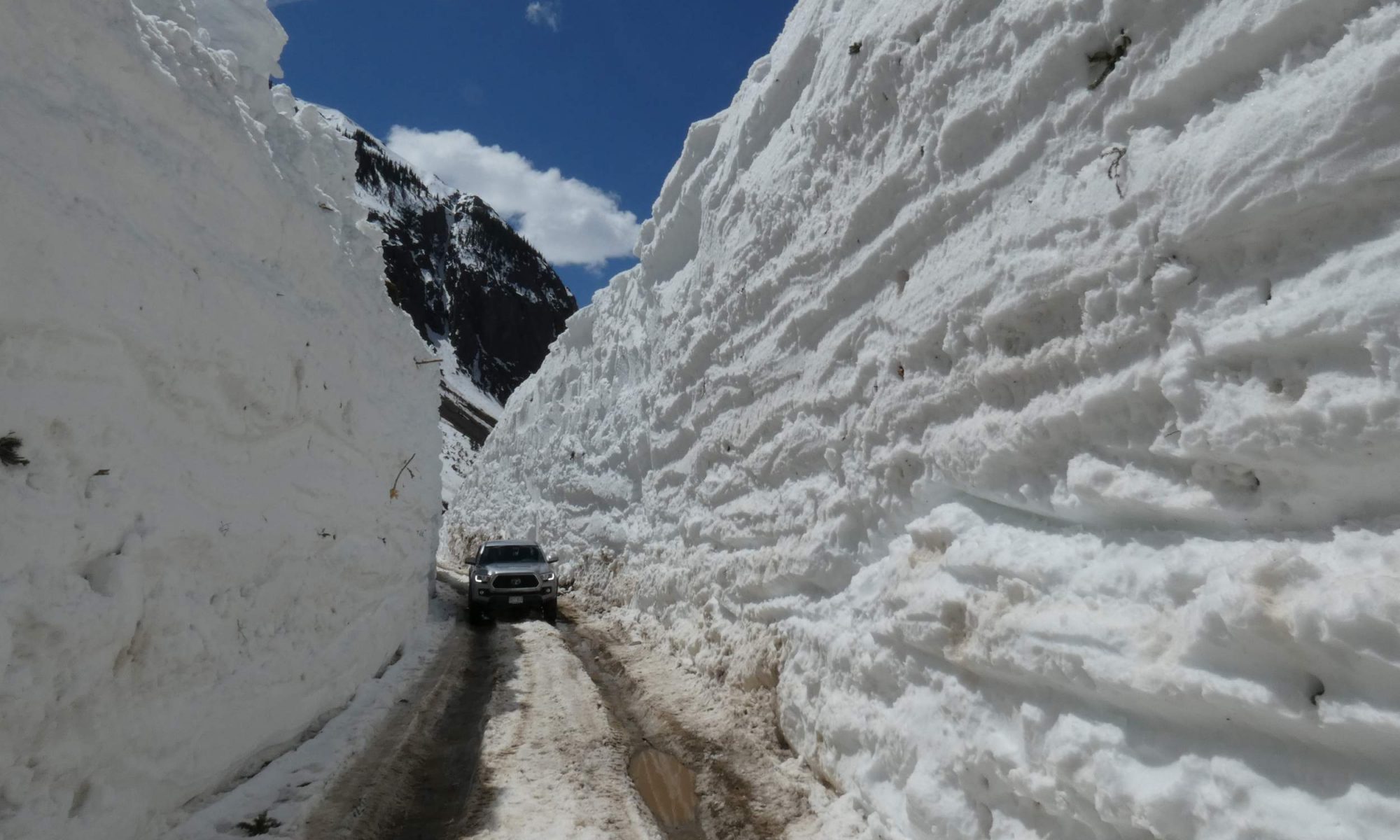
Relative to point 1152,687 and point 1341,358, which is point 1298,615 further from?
point 1341,358

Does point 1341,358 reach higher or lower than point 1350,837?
higher

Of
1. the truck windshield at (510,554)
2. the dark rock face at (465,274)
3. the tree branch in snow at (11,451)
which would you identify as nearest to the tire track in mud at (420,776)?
the tree branch in snow at (11,451)

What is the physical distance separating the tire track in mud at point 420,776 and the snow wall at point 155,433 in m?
0.67

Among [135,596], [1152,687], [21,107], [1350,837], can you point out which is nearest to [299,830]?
[135,596]

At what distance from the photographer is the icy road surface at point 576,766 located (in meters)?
4.88

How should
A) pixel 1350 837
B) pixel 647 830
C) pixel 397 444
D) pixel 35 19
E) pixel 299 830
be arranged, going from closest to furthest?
pixel 1350 837 < pixel 35 19 < pixel 299 830 < pixel 647 830 < pixel 397 444

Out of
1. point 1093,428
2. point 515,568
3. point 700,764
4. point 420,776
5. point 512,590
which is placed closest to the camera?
point 1093,428

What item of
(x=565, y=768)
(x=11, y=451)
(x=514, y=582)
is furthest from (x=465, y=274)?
(x=11, y=451)

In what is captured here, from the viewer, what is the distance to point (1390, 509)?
8.50 feet

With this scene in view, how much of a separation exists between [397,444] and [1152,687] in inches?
355

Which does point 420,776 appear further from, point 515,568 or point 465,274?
point 465,274

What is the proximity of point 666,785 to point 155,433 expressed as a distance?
412 centimetres

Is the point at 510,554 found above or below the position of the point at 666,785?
above

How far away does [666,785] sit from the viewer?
5.70 meters
